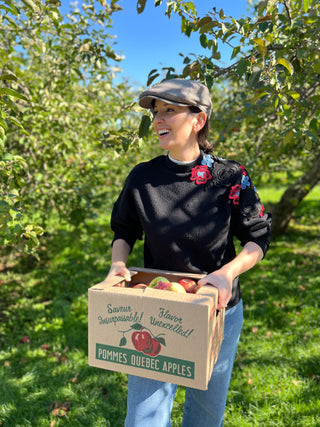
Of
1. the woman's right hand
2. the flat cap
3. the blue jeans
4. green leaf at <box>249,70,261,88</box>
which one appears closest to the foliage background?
green leaf at <box>249,70,261,88</box>

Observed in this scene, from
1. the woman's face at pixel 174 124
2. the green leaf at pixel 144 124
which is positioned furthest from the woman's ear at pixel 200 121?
the green leaf at pixel 144 124

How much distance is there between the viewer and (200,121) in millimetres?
1636

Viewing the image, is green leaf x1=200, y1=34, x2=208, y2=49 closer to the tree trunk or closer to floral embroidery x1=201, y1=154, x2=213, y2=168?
floral embroidery x1=201, y1=154, x2=213, y2=168

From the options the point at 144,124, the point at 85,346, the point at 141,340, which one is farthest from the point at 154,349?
the point at 85,346

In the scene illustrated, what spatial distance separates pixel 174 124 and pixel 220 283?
0.70m

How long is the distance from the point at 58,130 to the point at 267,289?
3.23 metres

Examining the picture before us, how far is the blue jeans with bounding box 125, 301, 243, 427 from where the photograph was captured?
5.02 ft

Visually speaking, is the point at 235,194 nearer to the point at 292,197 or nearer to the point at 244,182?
the point at 244,182

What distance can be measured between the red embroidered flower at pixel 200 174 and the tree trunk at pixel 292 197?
11.7 feet

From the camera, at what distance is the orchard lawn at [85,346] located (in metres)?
2.61

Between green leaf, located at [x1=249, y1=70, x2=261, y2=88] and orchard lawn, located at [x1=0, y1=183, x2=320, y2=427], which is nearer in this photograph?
green leaf, located at [x1=249, y1=70, x2=261, y2=88]

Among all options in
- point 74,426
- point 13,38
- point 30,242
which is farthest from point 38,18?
point 74,426

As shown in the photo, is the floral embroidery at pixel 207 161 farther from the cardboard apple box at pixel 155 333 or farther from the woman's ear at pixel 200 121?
the cardboard apple box at pixel 155 333

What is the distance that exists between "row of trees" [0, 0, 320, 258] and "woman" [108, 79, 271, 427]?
403 mm
